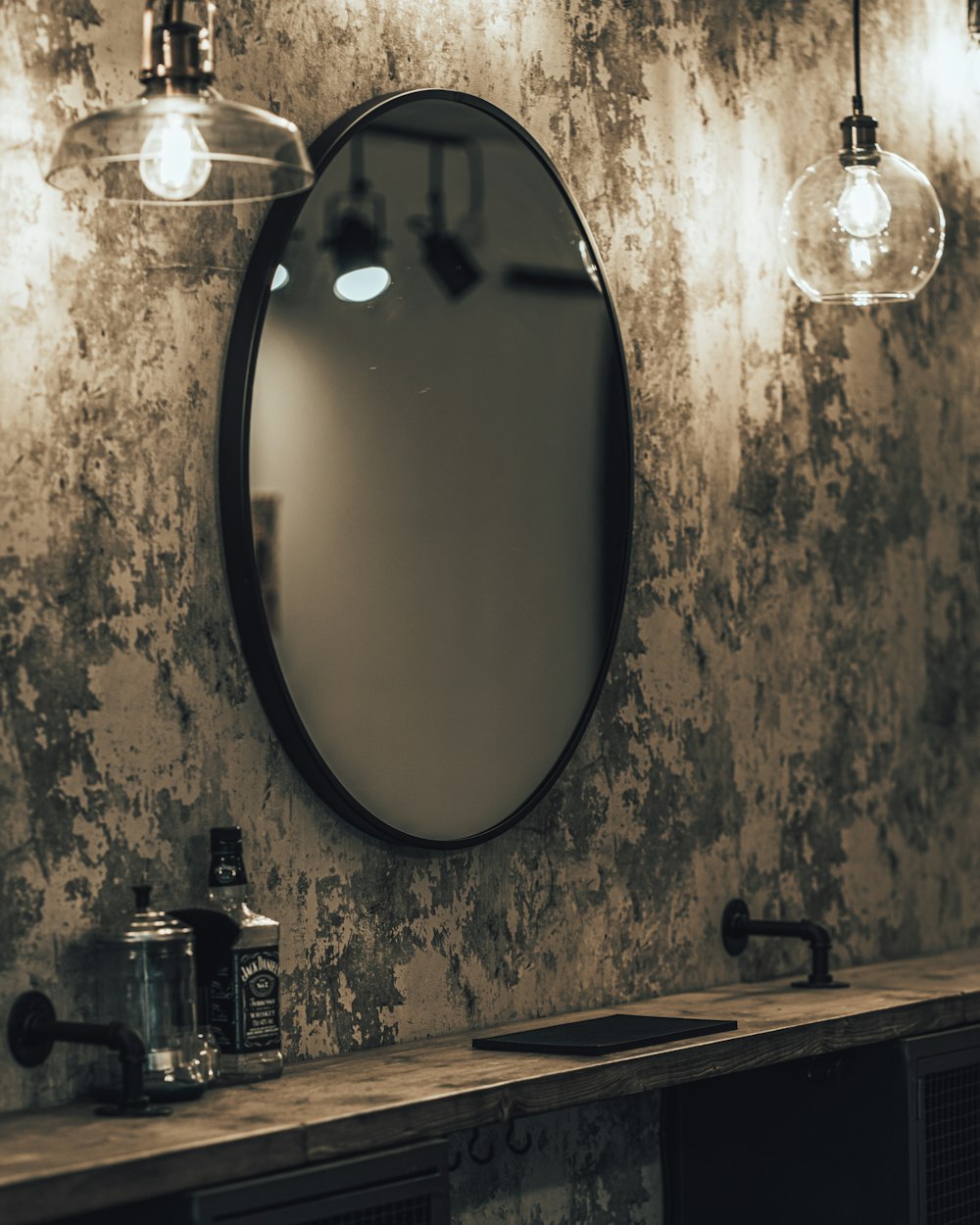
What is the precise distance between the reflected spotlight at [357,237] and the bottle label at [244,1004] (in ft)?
3.12

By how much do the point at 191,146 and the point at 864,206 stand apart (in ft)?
4.24

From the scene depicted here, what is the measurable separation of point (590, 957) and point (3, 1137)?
4.02 ft

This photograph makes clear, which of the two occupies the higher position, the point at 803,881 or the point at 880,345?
the point at 880,345

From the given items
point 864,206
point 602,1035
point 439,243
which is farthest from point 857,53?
point 602,1035

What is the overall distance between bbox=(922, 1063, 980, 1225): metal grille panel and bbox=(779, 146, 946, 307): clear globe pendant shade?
1315 millimetres

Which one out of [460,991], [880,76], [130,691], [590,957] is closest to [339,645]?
[130,691]

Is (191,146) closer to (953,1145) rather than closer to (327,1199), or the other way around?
(327,1199)

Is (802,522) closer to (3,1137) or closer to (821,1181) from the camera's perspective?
(821,1181)

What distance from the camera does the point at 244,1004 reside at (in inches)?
88.5

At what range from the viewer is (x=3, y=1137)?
1930 millimetres

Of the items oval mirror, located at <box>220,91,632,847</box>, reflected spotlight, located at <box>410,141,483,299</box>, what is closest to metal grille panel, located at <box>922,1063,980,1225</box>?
oval mirror, located at <box>220,91,632,847</box>

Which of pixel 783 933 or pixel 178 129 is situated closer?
pixel 178 129

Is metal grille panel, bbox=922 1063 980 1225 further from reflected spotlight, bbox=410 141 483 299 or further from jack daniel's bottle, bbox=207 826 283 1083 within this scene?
reflected spotlight, bbox=410 141 483 299

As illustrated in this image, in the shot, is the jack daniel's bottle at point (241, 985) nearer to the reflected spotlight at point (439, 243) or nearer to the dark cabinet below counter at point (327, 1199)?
the dark cabinet below counter at point (327, 1199)
